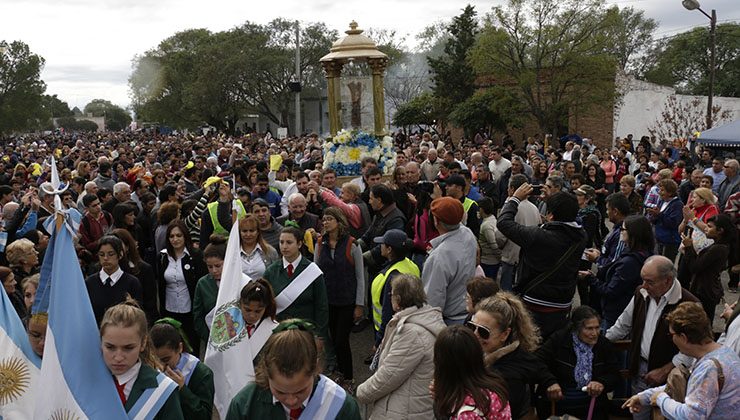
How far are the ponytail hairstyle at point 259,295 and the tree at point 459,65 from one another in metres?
35.1

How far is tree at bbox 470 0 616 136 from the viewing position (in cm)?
3112

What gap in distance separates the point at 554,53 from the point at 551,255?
2876cm

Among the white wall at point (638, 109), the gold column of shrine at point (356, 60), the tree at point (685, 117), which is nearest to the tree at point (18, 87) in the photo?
the white wall at point (638, 109)

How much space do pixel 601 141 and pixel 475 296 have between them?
35680mm

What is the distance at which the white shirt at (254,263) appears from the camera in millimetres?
6176

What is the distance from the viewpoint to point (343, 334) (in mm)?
6520

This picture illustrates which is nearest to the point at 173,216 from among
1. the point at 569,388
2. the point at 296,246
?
the point at 296,246

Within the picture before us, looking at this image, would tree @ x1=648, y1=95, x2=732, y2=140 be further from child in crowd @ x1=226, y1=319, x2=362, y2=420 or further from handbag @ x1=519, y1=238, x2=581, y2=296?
child in crowd @ x1=226, y1=319, x2=362, y2=420

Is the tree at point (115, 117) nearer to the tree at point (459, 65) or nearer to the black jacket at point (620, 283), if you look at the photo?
the tree at point (459, 65)

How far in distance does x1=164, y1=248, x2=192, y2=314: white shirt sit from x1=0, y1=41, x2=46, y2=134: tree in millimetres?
63775

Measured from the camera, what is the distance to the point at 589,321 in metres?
4.77

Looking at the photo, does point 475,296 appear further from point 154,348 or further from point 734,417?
point 154,348

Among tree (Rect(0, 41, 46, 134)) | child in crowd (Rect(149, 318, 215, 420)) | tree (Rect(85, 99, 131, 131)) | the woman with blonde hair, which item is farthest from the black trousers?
tree (Rect(85, 99, 131, 131))

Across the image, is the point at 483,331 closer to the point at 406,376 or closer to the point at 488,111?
the point at 406,376
